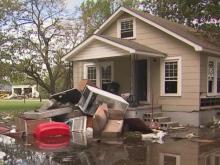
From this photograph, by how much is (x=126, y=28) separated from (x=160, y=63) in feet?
10.6

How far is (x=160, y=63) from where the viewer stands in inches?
823

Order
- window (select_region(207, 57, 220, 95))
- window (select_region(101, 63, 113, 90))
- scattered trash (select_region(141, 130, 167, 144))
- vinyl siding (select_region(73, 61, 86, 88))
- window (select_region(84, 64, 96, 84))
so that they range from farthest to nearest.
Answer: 1. vinyl siding (select_region(73, 61, 86, 88))
2. window (select_region(84, 64, 96, 84))
3. window (select_region(101, 63, 113, 90))
4. window (select_region(207, 57, 220, 95))
5. scattered trash (select_region(141, 130, 167, 144))

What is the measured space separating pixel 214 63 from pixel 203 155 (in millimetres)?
10653

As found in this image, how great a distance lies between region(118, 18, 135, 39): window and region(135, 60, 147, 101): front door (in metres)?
→ 1.63

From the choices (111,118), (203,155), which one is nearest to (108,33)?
(111,118)

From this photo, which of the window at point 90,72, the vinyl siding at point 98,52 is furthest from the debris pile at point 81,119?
the window at point 90,72

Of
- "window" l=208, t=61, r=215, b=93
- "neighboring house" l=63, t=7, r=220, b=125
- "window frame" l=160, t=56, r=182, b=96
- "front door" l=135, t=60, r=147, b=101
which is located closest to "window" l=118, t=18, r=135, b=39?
"neighboring house" l=63, t=7, r=220, b=125

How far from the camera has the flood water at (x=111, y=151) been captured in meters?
10.7

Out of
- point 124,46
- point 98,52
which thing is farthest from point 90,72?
point 124,46

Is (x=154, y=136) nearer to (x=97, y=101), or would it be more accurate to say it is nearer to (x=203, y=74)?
(x=97, y=101)

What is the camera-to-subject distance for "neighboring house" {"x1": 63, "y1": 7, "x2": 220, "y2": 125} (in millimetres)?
19609

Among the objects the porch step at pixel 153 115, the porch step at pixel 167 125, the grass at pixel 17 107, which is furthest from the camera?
the grass at pixel 17 107

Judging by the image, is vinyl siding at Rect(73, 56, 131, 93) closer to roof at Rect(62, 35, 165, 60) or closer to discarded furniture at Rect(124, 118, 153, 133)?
roof at Rect(62, 35, 165, 60)

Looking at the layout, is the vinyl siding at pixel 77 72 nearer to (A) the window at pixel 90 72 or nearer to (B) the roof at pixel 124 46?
(A) the window at pixel 90 72
